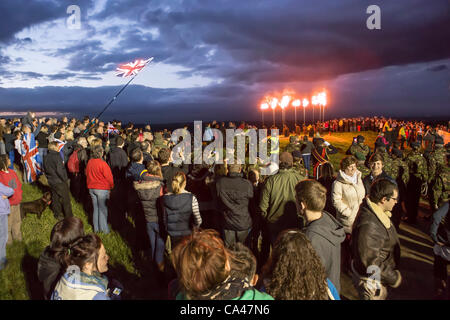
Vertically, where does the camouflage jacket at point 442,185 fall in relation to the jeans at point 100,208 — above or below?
above

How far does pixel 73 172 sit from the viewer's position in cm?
849

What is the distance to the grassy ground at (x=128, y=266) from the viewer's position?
4.41 metres

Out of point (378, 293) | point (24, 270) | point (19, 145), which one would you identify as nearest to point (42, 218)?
point (24, 270)

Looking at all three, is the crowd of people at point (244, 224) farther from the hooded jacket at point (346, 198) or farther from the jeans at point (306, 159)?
the jeans at point (306, 159)

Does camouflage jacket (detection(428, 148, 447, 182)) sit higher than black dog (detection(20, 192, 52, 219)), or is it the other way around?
camouflage jacket (detection(428, 148, 447, 182))

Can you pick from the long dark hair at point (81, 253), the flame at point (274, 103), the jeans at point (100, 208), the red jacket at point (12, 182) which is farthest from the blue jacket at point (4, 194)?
the flame at point (274, 103)

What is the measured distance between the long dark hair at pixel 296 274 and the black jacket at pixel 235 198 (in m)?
2.30

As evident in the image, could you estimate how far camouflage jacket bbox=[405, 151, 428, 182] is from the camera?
22.5ft

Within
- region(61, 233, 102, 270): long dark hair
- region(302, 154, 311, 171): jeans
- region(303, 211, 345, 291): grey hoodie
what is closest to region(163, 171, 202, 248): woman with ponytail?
region(61, 233, 102, 270): long dark hair

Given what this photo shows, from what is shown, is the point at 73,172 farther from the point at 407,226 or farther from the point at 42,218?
the point at 407,226

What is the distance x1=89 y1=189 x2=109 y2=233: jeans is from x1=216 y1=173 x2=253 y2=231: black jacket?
3.06 meters

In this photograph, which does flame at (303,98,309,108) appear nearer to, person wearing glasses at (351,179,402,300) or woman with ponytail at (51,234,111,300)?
person wearing glasses at (351,179,402,300)
